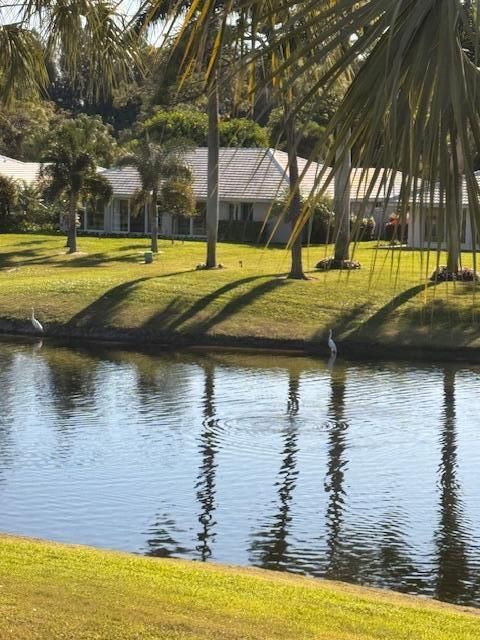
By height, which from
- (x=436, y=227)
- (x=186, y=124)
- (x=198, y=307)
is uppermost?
(x=186, y=124)

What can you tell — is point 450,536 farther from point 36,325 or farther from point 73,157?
point 73,157

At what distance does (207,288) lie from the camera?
41.5 meters

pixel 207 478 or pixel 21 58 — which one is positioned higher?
pixel 21 58

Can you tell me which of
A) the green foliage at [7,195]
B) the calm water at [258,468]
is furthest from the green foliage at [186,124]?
the calm water at [258,468]

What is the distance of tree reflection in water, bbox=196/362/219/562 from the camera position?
1429 centimetres

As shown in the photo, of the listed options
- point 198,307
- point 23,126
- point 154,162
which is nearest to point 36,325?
point 198,307

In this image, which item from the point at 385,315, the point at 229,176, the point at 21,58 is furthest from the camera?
the point at 229,176

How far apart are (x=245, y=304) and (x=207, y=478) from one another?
21710 mm

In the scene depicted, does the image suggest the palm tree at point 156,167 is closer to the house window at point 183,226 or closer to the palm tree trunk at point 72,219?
the palm tree trunk at point 72,219

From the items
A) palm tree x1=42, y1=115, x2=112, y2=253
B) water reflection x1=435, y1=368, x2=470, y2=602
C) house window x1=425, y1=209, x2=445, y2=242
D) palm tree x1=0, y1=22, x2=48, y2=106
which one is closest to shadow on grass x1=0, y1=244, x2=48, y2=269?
palm tree x1=42, y1=115, x2=112, y2=253

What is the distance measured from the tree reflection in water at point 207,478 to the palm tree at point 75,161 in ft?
90.1

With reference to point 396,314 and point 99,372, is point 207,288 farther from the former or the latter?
point 99,372

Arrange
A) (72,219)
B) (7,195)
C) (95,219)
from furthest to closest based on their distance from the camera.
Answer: (95,219) < (7,195) < (72,219)

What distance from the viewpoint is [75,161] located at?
5141 cm
